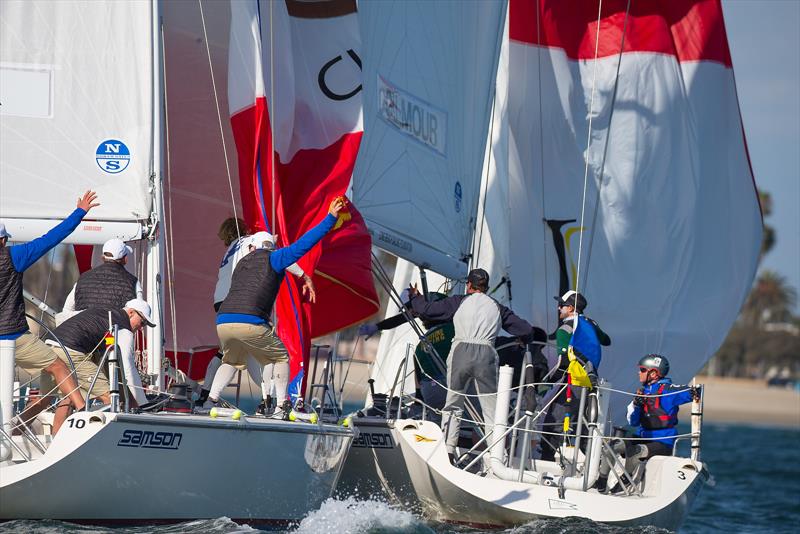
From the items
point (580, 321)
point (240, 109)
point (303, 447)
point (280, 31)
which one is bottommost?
point (303, 447)

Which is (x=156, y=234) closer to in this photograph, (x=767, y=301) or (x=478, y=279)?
(x=478, y=279)

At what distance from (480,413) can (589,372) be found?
0.96 metres

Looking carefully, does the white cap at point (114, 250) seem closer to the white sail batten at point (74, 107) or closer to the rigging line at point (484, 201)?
the white sail batten at point (74, 107)

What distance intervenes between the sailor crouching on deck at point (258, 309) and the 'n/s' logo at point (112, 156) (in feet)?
4.00

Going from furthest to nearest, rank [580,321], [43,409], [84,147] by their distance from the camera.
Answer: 1. [580,321]
2. [84,147]
3. [43,409]

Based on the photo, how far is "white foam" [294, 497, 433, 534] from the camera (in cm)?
884

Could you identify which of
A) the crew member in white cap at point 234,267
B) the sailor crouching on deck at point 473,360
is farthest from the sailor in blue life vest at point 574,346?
the crew member in white cap at point 234,267

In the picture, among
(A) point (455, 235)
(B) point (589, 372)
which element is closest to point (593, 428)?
(B) point (589, 372)

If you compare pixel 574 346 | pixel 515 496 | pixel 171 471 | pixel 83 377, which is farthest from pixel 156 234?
pixel 574 346

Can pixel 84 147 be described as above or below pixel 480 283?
above

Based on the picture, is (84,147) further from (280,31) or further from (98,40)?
(280,31)

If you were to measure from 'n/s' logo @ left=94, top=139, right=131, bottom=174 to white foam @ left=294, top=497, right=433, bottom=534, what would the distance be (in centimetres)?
275

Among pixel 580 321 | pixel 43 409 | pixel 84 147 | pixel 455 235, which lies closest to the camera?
pixel 43 409

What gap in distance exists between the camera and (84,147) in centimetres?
951
